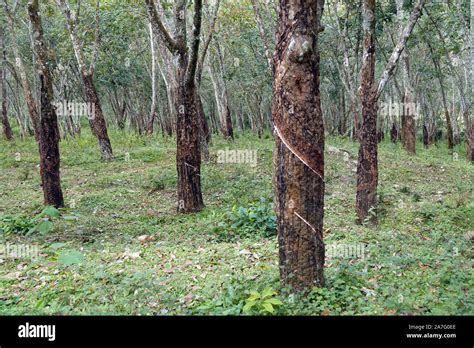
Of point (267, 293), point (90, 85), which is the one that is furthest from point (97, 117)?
point (267, 293)

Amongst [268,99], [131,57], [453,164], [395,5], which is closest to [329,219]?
[453,164]

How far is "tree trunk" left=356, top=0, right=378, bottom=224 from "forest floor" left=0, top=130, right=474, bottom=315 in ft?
2.07

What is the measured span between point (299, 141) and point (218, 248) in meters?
3.39

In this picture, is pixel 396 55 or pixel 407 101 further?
pixel 407 101

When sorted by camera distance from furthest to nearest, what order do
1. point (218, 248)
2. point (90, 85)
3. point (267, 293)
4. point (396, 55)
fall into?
point (90, 85)
point (396, 55)
point (218, 248)
point (267, 293)

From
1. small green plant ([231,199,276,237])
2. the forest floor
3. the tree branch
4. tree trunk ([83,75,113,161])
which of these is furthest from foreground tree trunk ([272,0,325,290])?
tree trunk ([83,75,113,161])

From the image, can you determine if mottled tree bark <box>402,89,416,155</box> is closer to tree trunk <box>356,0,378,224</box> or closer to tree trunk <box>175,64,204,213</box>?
tree trunk <box>356,0,378,224</box>

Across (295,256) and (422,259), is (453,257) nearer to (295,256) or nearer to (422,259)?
(422,259)

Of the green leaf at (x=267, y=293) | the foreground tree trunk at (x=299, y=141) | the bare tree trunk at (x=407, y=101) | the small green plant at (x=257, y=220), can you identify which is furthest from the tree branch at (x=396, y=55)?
the bare tree trunk at (x=407, y=101)

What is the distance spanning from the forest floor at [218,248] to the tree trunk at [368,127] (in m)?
0.63

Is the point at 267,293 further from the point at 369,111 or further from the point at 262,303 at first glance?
the point at 369,111

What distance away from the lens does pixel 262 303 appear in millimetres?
4582

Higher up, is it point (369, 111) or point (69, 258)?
point (369, 111)

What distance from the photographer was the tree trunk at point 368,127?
28.5 feet
